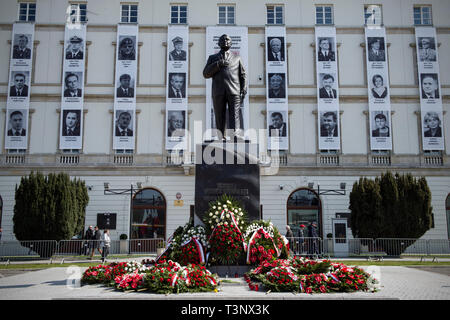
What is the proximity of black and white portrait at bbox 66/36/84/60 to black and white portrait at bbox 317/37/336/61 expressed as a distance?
17.6 m

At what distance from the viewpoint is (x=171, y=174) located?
28.6 metres

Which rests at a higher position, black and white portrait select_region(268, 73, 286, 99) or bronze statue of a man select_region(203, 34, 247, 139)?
black and white portrait select_region(268, 73, 286, 99)

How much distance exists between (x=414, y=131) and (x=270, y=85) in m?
11.1

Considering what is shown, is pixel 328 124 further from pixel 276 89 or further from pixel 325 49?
pixel 325 49

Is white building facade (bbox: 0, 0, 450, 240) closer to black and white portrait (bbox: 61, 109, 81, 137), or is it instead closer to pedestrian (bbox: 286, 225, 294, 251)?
black and white portrait (bbox: 61, 109, 81, 137)

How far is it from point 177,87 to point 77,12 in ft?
32.0

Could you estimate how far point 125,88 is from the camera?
2941cm

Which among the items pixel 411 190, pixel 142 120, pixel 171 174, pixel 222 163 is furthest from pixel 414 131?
pixel 222 163

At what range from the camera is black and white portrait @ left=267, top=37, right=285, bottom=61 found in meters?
29.9

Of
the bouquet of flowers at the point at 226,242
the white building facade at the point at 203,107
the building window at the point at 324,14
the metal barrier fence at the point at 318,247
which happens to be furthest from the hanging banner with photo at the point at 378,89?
the bouquet of flowers at the point at 226,242

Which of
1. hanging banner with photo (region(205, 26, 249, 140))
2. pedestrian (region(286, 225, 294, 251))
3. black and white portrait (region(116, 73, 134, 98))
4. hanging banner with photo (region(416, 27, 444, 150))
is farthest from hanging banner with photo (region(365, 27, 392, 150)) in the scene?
black and white portrait (region(116, 73, 134, 98))

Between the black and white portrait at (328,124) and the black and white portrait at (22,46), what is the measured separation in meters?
22.0

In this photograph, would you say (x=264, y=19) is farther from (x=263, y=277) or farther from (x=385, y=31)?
(x=263, y=277)

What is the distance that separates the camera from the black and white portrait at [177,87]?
29484 mm
